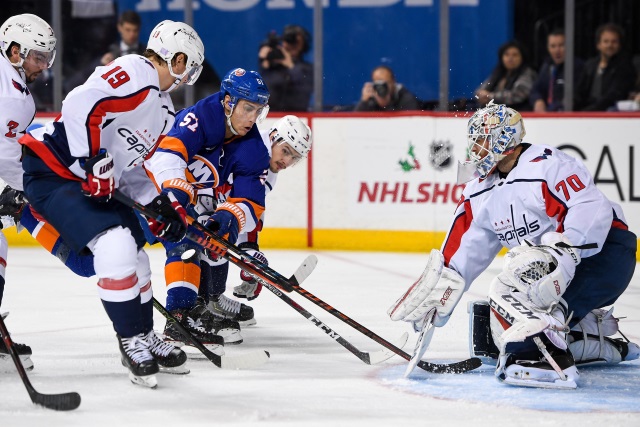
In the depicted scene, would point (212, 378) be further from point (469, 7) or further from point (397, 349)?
point (469, 7)

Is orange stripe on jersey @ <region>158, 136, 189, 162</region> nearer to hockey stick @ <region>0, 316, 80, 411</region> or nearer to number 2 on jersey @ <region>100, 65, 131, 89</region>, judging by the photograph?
number 2 on jersey @ <region>100, 65, 131, 89</region>

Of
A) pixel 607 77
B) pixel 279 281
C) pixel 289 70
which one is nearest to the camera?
pixel 279 281

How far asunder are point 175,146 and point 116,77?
0.68 meters

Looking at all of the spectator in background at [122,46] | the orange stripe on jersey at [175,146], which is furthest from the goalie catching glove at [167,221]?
the spectator in background at [122,46]

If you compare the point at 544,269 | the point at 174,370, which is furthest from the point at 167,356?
the point at 544,269

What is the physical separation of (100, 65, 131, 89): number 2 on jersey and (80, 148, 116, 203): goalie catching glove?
180mm

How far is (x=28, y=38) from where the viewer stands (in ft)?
11.7

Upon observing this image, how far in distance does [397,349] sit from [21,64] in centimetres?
150

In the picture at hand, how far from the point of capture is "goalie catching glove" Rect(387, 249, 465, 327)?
323 centimetres

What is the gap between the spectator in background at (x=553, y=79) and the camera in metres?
Answer: 6.43

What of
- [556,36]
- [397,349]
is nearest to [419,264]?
[556,36]

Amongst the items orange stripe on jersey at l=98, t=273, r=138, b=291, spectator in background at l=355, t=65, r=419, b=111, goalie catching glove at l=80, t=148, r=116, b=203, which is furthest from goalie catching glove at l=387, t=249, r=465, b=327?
spectator in background at l=355, t=65, r=419, b=111

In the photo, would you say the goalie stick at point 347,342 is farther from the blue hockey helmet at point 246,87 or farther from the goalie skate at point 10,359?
the goalie skate at point 10,359

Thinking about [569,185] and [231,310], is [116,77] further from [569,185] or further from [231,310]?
[231,310]
